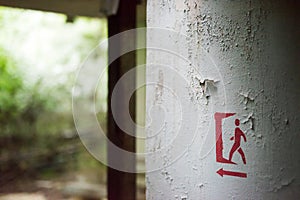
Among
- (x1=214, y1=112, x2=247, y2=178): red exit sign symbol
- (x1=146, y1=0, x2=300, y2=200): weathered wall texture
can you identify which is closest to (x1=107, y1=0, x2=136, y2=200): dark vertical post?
(x1=146, y1=0, x2=300, y2=200): weathered wall texture

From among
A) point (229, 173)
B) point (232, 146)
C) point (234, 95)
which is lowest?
point (229, 173)

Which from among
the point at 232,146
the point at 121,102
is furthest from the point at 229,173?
the point at 121,102

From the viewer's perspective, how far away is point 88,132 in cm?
806

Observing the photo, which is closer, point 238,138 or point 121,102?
point 238,138

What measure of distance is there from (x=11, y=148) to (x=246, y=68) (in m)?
6.95

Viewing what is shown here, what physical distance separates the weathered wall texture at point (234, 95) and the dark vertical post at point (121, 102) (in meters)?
1.39

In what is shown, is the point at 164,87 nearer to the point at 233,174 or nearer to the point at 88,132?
the point at 233,174

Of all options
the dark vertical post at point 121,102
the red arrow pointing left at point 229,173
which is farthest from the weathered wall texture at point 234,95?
the dark vertical post at point 121,102

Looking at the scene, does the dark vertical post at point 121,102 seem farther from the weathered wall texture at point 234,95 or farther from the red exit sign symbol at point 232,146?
the red exit sign symbol at point 232,146

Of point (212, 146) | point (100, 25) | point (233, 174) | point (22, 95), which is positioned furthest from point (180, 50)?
point (100, 25)

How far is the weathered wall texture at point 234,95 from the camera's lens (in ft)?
5.11

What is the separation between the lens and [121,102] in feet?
10.3

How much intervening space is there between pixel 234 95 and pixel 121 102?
164 centimetres

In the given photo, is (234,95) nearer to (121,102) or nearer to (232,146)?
(232,146)
